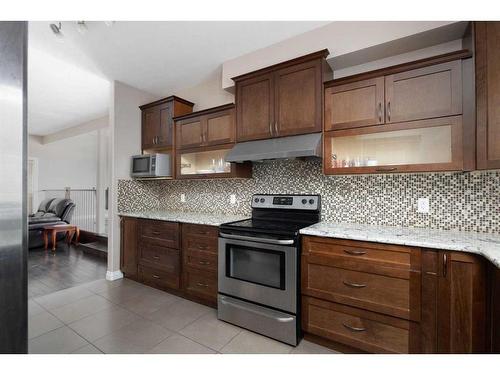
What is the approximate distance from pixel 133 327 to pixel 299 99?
2512 millimetres

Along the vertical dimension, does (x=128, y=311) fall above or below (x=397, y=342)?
below

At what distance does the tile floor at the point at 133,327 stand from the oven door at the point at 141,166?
1.50m

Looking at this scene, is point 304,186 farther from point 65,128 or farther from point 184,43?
point 65,128

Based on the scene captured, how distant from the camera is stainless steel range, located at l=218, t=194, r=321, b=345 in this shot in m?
1.86

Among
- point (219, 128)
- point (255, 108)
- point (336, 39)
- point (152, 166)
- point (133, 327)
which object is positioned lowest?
point (133, 327)

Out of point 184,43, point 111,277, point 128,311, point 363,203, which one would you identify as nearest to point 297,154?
point 363,203

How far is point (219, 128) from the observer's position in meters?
2.77

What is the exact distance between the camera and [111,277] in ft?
10.5

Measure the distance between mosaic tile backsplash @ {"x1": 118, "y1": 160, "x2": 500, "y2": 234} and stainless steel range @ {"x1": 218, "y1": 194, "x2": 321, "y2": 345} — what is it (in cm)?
23

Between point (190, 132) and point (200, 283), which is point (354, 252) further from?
point (190, 132)

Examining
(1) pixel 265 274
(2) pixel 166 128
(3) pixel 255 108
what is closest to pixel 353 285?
(1) pixel 265 274

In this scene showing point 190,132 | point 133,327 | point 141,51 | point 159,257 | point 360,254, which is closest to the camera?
point 360,254

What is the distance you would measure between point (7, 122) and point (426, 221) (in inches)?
102

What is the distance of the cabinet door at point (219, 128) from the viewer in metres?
2.68
